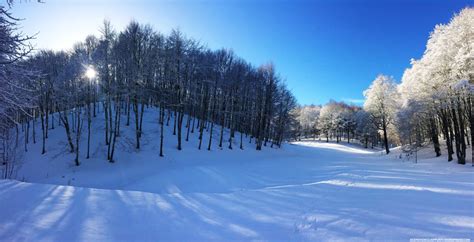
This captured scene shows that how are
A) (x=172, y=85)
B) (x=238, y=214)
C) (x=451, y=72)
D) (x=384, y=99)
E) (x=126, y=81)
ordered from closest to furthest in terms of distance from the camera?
1. (x=238, y=214)
2. (x=451, y=72)
3. (x=126, y=81)
4. (x=172, y=85)
5. (x=384, y=99)

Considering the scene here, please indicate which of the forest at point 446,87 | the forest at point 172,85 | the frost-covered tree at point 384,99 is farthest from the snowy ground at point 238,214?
the frost-covered tree at point 384,99

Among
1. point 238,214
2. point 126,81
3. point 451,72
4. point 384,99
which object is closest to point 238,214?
point 238,214

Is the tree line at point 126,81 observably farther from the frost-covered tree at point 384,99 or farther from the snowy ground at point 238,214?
the frost-covered tree at point 384,99

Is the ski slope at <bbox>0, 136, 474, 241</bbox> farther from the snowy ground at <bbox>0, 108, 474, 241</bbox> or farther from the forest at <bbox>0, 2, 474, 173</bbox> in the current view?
the forest at <bbox>0, 2, 474, 173</bbox>

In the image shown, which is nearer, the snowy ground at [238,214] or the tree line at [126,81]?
the snowy ground at [238,214]

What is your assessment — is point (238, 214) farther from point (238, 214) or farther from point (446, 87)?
point (446, 87)

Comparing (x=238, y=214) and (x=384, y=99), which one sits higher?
(x=384, y=99)

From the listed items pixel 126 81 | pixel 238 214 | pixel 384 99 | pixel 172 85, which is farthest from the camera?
pixel 384 99

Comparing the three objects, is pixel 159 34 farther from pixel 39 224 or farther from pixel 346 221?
pixel 346 221

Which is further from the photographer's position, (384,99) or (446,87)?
(384,99)

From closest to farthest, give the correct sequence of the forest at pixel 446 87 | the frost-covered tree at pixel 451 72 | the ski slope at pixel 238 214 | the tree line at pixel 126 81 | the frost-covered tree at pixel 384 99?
the ski slope at pixel 238 214, the frost-covered tree at pixel 451 72, the forest at pixel 446 87, the tree line at pixel 126 81, the frost-covered tree at pixel 384 99

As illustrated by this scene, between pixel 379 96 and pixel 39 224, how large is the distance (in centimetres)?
3584

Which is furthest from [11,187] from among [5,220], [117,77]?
[117,77]

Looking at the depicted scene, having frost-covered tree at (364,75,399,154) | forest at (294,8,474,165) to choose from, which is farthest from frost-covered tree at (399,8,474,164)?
frost-covered tree at (364,75,399,154)
